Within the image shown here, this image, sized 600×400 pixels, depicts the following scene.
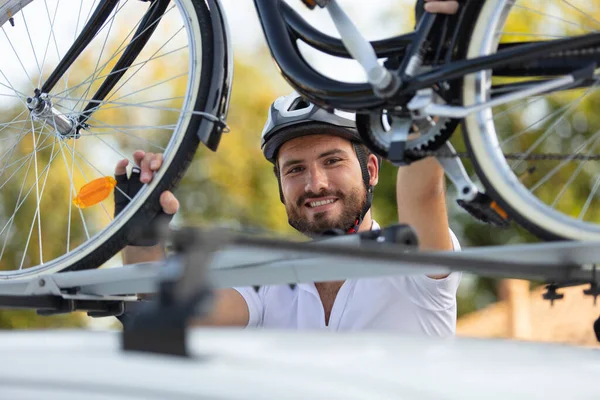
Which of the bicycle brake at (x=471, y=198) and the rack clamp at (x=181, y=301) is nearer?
the rack clamp at (x=181, y=301)

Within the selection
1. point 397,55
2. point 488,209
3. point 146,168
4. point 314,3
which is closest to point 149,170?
point 146,168

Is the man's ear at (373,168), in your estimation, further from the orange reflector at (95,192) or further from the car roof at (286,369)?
the car roof at (286,369)

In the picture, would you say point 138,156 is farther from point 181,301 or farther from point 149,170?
point 181,301

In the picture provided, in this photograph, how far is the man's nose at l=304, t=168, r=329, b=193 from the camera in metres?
3.39

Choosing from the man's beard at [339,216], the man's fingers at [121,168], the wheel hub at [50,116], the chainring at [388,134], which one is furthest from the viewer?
the man's beard at [339,216]

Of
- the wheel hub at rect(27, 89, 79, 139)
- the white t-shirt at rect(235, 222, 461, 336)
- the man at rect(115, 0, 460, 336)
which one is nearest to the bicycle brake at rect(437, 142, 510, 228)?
the man at rect(115, 0, 460, 336)

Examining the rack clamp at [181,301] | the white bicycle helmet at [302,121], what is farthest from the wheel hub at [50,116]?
the rack clamp at [181,301]

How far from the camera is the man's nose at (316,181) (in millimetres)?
3395

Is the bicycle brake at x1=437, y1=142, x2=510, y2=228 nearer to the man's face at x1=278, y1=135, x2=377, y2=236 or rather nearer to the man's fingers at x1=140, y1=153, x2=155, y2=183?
the man's fingers at x1=140, y1=153, x2=155, y2=183

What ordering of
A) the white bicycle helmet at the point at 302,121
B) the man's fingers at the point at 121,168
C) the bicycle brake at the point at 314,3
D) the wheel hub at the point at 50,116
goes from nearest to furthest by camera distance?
the bicycle brake at the point at 314,3, the man's fingers at the point at 121,168, the wheel hub at the point at 50,116, the white bicycle helmet at the point at 302,121

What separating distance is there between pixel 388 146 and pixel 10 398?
1.36 m

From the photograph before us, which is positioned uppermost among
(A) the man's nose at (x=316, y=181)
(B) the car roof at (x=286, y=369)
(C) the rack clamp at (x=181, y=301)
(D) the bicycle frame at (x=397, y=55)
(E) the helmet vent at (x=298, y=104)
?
(E) the helmet vent at (x=298, y=104)

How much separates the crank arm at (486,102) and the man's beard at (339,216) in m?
1.17

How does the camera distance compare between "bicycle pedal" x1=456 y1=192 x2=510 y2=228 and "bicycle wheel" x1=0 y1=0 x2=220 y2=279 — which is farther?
"bicycle wheel" x1=0 y1=0 x2=220 y2=279
